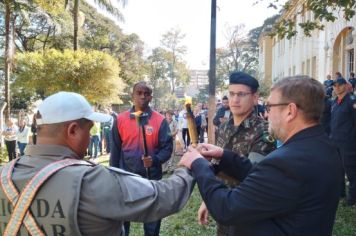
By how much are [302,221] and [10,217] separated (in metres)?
1.31

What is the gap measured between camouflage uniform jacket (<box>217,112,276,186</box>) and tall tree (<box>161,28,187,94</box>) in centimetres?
6105

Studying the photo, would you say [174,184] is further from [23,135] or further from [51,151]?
[23,135]

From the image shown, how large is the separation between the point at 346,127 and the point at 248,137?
476cm

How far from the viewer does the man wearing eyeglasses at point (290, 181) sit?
189 cm

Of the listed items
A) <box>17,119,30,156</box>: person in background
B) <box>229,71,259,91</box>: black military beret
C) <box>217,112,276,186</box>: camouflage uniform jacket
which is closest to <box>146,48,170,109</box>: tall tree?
<box>17,119,30,156</box>: person in background

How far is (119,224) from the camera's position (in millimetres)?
2100

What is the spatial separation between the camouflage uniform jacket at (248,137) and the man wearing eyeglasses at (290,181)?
3.11ft

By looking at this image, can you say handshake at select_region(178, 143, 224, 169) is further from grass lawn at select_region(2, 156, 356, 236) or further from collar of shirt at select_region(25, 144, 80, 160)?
grass lawn at select_region(2, 156, 356, 236)

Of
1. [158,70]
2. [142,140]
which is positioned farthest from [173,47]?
[142,140]

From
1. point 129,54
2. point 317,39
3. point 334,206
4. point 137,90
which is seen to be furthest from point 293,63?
point 334,206

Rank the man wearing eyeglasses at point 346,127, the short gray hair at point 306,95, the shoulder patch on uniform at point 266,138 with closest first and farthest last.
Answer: the short gray hair at point 306,95
the shoulder patch on uniform at point 266,138
the man wearing eyeglasses at point 346,127

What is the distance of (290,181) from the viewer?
188 cm

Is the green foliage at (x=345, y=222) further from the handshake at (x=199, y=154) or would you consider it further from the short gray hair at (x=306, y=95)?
the short gray hair at (x=306, y=95)

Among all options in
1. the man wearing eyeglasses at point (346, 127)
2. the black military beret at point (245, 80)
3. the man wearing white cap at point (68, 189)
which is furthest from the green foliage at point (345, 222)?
the man wearing white cap at point (68, 189)
